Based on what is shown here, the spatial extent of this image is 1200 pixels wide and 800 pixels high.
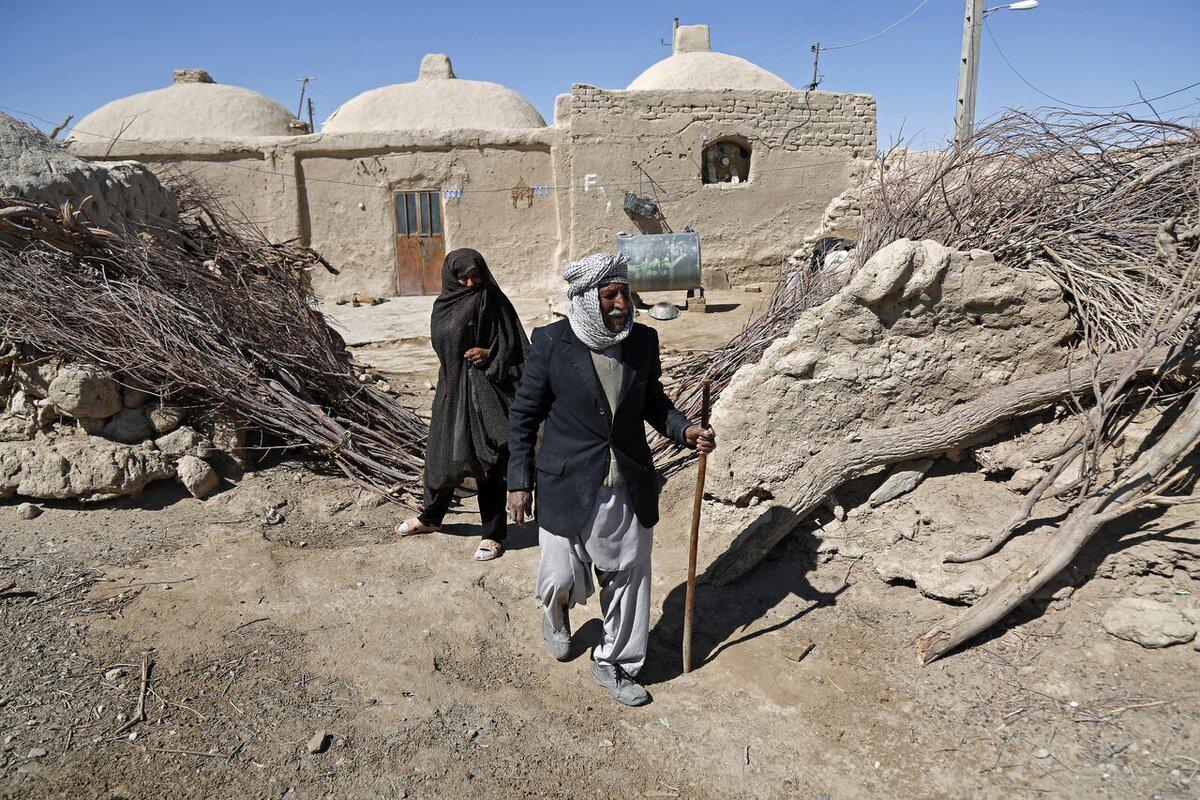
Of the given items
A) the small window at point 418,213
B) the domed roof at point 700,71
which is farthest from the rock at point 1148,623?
the domed roof at point 700,71

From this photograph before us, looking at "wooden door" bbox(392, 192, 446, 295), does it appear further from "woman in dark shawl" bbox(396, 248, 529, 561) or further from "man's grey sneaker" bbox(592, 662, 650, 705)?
"man's grey sneaker" bbox(592, 662, 650, 705)

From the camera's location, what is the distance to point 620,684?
2.78m

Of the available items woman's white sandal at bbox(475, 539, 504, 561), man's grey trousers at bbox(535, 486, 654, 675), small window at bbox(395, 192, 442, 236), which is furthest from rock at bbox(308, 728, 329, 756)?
small window at bbox(395, 192, 442, 236)

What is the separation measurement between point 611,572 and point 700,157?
30.1 feet

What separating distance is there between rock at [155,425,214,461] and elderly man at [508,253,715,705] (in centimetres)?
232

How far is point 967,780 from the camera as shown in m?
2.33

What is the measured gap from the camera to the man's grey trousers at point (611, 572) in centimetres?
265

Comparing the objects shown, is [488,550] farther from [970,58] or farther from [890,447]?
[970,58]

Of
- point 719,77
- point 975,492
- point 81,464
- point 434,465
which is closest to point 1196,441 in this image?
point 975,492

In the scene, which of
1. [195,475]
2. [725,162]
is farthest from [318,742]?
[725,162]

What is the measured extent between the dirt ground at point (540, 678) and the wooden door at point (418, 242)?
8249 millimetres

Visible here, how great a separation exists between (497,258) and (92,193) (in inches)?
278

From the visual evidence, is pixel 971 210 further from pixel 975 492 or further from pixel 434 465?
pixel 434 465

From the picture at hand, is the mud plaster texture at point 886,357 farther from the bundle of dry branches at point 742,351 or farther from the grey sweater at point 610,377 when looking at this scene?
the grey sweater at point 610,377
